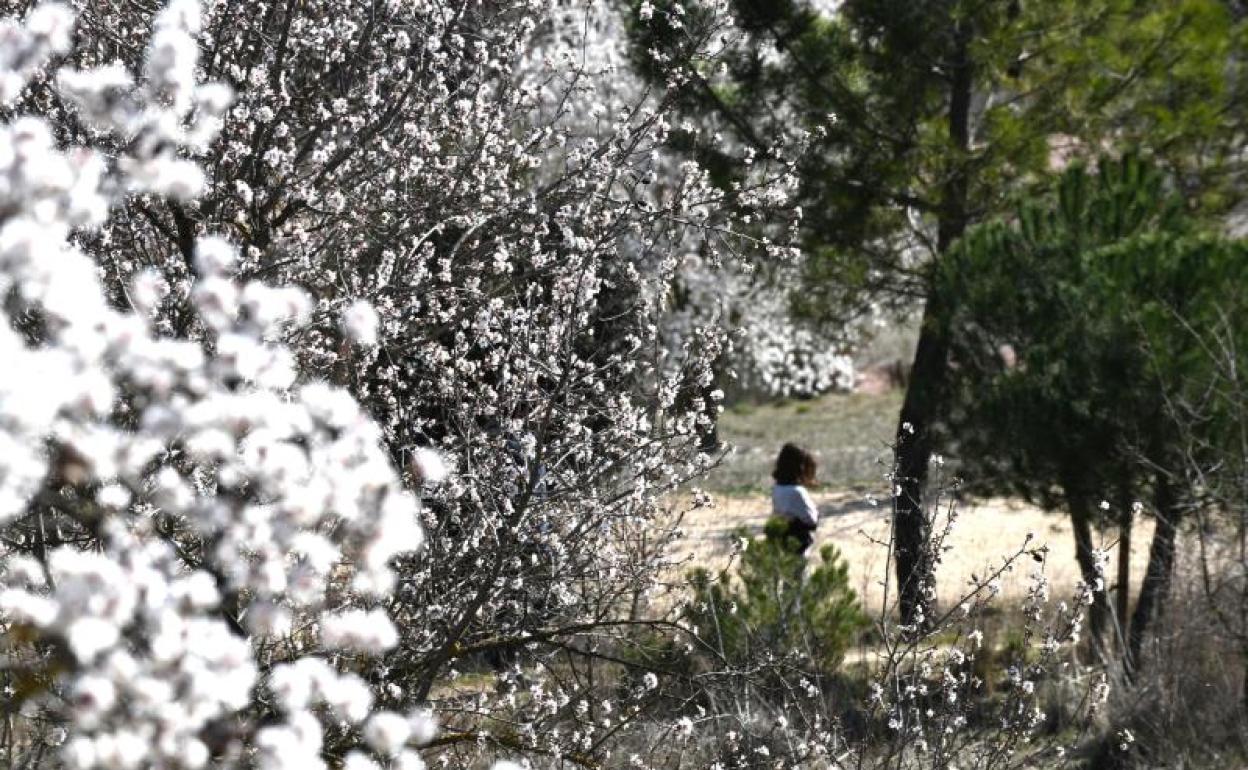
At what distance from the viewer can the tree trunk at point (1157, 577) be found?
7.97 m

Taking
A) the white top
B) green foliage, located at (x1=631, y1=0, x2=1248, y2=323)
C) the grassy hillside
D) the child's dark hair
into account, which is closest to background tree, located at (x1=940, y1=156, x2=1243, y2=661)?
green foliage, located at (x1=631, y1=0, x2=1248, y2=323)

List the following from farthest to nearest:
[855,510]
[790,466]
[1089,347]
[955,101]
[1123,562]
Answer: [855,510] < [955,101] < [790,466] < [1123,562] < [1089,347]

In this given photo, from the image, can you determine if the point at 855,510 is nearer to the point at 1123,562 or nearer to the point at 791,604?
the point at 1123,562

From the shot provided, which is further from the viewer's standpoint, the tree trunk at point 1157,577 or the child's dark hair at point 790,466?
the child's dark hair at point 790,466

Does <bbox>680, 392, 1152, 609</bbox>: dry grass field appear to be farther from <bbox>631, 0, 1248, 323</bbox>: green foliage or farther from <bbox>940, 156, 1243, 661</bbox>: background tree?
<bbox>631, 0, 1248, 323</bbox>: green foliage

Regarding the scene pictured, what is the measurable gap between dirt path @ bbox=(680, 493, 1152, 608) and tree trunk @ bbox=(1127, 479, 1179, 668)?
3.19 feet

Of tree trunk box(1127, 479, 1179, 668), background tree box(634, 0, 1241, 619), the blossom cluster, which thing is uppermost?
background tree box(634, 0, 1241, 619)

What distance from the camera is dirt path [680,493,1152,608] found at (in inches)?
424

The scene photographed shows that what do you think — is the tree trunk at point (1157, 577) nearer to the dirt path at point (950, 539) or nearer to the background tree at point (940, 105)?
the dirt path at point (950, 539)

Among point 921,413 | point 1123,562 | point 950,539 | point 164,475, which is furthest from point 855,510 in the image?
point 164,475

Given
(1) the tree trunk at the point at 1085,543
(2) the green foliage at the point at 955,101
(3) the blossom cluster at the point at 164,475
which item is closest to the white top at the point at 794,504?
(2) the green foliage at the point at 955,101

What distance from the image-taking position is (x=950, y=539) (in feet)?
42.8

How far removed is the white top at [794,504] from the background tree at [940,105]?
63cm

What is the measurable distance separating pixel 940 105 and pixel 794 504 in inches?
115
